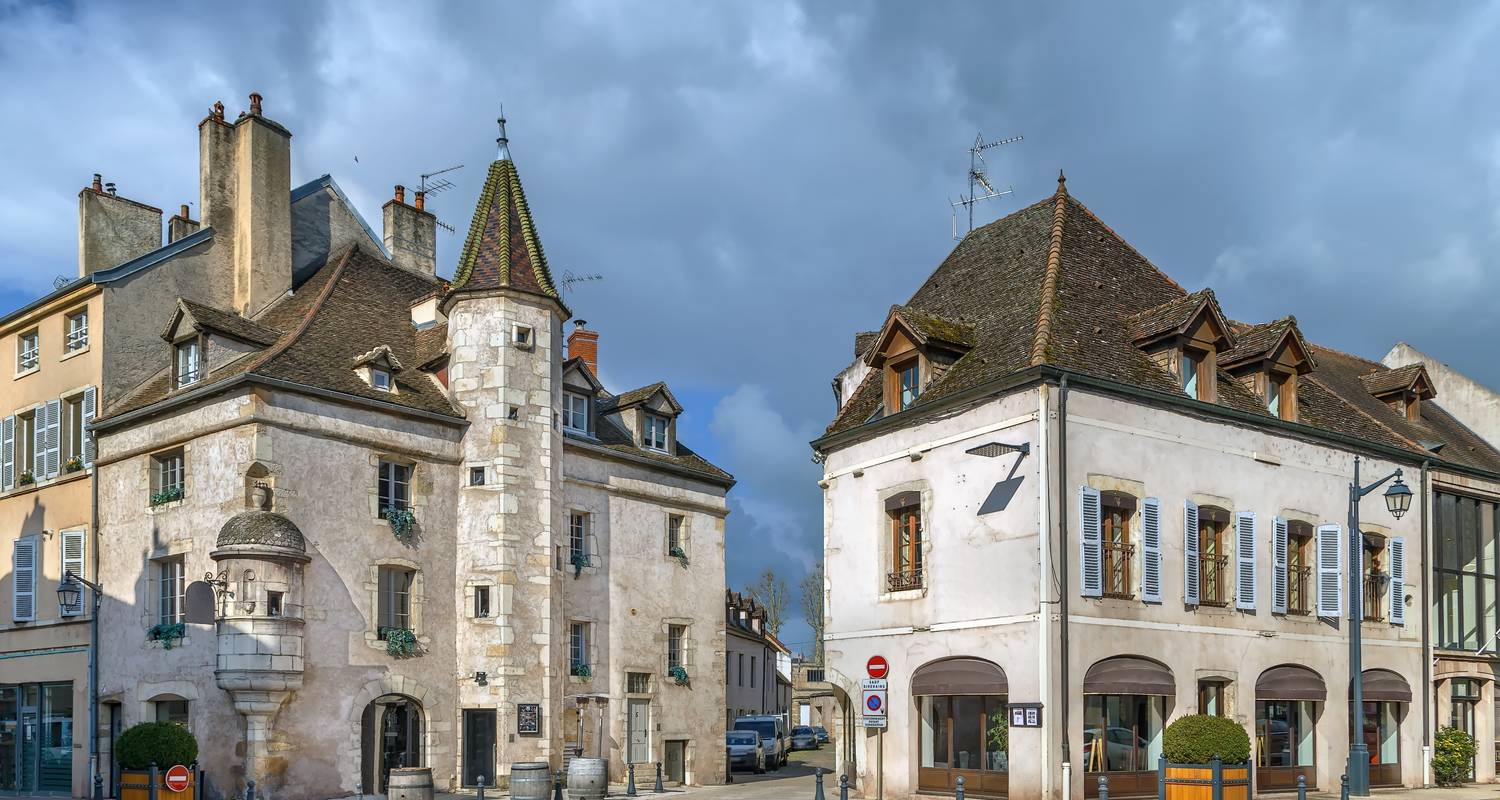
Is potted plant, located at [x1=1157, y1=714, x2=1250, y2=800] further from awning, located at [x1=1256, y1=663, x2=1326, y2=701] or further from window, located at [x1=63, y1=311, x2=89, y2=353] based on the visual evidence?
window, located at [x1=63, y1=311, x2=89, y2=353]

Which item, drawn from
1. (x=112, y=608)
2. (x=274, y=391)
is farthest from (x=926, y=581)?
(x=112, y=608)

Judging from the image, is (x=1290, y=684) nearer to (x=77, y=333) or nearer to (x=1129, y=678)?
(x=1129, y=678)

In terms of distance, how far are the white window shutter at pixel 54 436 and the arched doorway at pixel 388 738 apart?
33.2 feet

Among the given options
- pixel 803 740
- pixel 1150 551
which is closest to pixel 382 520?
pixel 1150 551

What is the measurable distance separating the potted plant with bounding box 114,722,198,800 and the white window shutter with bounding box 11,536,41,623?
357 inches

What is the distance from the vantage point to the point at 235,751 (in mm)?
24781

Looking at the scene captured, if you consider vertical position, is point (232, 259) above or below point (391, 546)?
above

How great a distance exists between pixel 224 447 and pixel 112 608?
530cm

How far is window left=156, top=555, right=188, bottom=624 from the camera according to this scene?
2653 centimetres

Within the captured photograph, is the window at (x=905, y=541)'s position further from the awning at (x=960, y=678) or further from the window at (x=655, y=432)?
the window at (x=655, y=432)

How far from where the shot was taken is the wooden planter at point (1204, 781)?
20.3m

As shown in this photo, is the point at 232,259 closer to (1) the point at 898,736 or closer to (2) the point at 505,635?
(2) the point at 505,635

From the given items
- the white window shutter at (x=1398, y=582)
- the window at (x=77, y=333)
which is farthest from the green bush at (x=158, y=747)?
the white window shutter at (x=1398, y=582)

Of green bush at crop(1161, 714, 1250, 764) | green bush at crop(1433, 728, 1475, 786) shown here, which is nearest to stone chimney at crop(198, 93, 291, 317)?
green bush at crop(1161, 714, 1250, 764)
